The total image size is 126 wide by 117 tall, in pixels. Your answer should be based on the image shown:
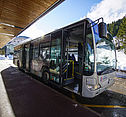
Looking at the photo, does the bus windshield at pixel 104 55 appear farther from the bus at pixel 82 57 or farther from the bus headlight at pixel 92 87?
the bus headlight at pixel 92 87

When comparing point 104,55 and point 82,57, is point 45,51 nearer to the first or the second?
point 82,57

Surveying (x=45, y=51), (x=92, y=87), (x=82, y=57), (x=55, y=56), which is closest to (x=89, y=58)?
(x=82, y=57)

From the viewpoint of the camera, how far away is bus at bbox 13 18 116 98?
2.70m

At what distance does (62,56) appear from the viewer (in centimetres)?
375

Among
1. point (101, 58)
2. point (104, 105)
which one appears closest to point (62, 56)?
point (101, 58)

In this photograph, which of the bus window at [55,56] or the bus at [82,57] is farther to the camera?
the bus window at [55,56]

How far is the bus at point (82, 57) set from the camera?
270 cm

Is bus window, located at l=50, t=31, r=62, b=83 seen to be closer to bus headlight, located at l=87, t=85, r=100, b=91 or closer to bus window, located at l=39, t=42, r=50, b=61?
bus window, located at l=39, t=42, r=50, b=61

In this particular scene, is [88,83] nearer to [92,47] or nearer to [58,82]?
[92,47]

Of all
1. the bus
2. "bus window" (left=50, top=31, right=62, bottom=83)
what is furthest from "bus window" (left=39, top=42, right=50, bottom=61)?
"bus window" (left=50, top=31, right=62, bottom=83)

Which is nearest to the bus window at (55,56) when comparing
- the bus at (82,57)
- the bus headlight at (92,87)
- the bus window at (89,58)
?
the bus at (82,57)

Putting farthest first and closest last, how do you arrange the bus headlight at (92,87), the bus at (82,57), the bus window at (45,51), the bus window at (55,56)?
the bus window at (45,51), the bus window at (55,56), the bus at (82,57), the bus headlight at (92,87)

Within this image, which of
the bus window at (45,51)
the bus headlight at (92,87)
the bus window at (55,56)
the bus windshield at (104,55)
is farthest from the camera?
the bus window at (45,51)

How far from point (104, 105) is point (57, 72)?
7.92 feet
